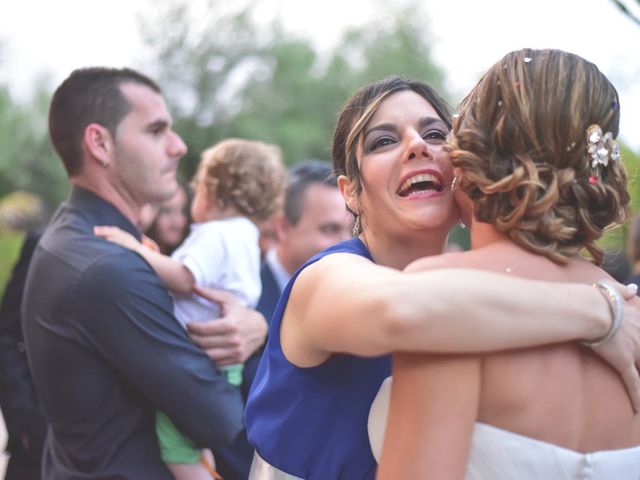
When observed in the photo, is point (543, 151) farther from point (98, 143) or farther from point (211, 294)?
point (98, 143)

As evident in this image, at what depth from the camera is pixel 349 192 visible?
264 cm

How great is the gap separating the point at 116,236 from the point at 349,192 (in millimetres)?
1159

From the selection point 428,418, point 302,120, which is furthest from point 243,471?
point 302,120

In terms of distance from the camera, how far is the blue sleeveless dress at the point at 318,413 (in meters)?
2.18

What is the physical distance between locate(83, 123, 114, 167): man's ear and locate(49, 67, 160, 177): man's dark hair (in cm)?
2

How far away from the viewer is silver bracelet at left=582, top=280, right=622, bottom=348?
1.89m

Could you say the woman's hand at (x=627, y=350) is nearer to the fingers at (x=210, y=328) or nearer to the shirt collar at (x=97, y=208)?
the fingers at (x=210, y=328)

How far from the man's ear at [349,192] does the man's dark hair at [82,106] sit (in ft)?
4.42

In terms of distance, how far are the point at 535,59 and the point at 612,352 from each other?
675 millimetres

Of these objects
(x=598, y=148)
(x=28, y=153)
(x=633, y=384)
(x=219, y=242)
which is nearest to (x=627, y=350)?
→ (x=633, y=384)

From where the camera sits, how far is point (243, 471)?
380 cm

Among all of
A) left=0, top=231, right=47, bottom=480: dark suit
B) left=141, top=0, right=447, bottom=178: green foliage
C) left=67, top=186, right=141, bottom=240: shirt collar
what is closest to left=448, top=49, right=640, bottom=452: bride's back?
left=67, top=186, right=141, bottom=240: shirt collar

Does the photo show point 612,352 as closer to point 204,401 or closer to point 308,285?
point 308,285

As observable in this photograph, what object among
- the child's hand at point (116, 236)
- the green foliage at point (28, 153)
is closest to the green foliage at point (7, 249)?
the child's hand at point (116, 236)
